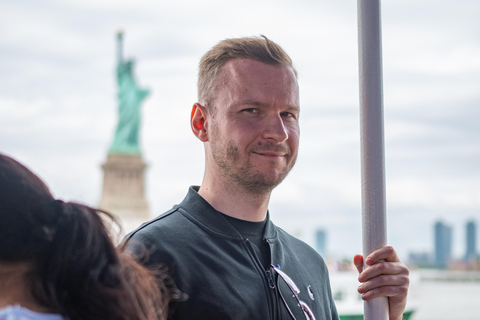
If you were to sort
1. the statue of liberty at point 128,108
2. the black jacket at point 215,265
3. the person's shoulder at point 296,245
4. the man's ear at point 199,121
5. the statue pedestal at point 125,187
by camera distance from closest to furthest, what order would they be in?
the black jacket at point 215,265 < the man's ear at point 199,121 < the person's shoulder at point 296,245 < the statue pedestal at point 125,187 < the statue of liberty at point 128,108

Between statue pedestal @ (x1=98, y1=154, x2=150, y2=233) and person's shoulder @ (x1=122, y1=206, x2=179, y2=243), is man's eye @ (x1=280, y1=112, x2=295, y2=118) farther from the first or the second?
statue pedestal @ (x1=98, y1=154, x2=150, y2=233)

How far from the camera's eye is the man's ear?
2006 mm

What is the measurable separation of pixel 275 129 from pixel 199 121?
0.26 m

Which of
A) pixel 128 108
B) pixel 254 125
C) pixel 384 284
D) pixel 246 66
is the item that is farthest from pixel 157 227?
pixel 128 108

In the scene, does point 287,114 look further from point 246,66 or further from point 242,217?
point 242,217

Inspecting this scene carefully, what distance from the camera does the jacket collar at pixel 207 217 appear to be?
189 centimetres

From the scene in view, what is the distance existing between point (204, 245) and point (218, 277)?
0.34 ft

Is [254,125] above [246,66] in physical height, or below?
below

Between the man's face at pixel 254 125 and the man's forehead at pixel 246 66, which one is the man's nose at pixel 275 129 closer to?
the man's face at pixel 254 125

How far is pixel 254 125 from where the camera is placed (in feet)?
6.12

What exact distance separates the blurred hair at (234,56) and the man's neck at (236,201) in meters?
0.25

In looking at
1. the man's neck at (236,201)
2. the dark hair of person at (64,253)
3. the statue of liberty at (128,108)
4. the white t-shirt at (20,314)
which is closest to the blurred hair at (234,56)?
the man's neck at (236,201)

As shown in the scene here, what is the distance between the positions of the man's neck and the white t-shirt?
32.2 inches

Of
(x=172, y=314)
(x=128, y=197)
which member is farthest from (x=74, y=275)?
(x=128, y=197)
